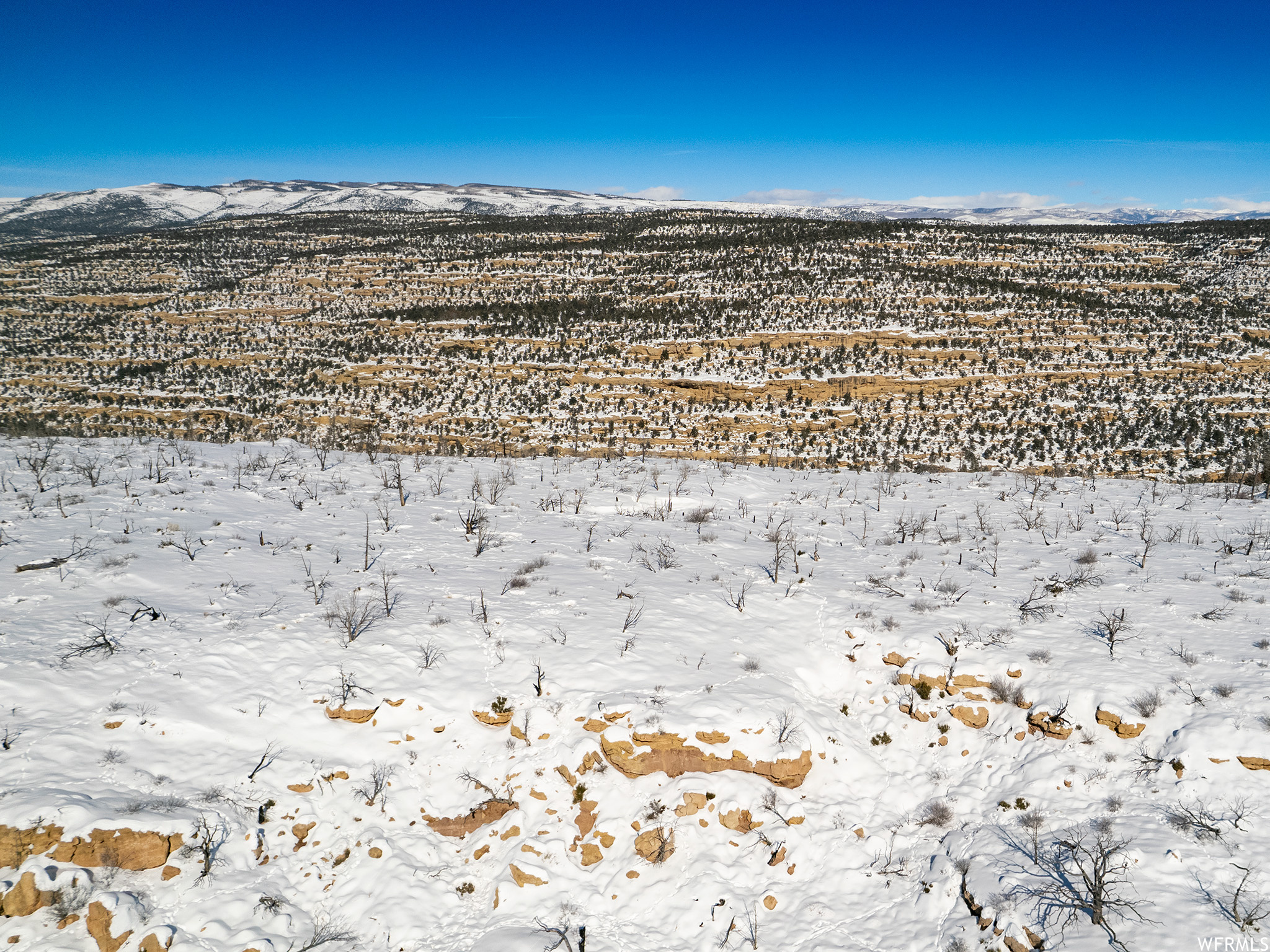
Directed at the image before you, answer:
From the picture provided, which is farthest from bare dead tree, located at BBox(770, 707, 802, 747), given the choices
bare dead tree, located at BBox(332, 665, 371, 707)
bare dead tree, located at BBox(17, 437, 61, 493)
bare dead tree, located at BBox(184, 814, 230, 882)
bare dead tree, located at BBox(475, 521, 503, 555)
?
bare dead tree, located at BBox(17, 437, 61, 493)

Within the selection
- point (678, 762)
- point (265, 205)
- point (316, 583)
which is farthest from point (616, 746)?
point (265, 205)

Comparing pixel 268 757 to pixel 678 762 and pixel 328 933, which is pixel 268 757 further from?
pixel 678 762

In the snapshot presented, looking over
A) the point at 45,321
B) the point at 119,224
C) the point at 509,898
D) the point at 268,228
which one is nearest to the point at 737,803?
the point at 509,898

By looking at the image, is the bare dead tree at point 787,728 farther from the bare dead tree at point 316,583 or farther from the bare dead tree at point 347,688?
the bare dead tree at point 316,583

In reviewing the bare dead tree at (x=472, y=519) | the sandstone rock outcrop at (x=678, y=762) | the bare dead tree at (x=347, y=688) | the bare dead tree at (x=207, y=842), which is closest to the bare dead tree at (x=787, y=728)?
the sandstone rock outcrop at (x=678, y=762)

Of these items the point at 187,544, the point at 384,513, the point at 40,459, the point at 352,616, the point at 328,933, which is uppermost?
the point at 40,459

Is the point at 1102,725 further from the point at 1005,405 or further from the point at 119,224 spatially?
the point at 119,224
